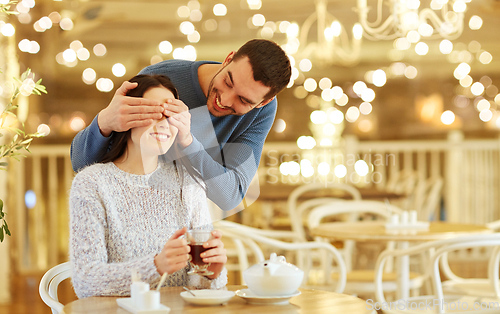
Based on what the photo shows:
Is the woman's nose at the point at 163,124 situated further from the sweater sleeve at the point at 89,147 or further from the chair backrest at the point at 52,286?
the chair backrest at the point at 52,286

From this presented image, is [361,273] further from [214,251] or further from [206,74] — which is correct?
[214,251]

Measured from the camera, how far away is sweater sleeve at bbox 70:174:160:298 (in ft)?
3.81

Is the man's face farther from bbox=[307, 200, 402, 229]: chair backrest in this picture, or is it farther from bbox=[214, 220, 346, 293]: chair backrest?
bbox=[307, 200, 402, 229]: chair backrest

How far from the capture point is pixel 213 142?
1.50m

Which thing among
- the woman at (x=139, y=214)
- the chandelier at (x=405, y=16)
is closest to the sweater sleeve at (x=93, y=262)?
the woman at (x=139, y=214)

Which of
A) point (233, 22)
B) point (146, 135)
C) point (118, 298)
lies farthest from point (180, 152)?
point (233, 22)

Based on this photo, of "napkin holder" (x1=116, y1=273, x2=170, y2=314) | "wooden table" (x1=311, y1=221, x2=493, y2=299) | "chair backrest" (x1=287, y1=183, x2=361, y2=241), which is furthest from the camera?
"chair backrest" (x1=287, y1=183, x2=361, y2=241)

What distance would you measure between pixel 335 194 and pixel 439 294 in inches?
78.5

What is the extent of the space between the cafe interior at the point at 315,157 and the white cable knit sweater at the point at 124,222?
62mm

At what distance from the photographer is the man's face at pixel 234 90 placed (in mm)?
1396

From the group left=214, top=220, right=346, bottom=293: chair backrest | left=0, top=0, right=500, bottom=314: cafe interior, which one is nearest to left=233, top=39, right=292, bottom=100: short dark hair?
left=0, top=0, right=500, bottom=314: cafe interior

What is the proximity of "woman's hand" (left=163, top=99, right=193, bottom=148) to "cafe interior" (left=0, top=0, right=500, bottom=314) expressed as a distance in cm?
31

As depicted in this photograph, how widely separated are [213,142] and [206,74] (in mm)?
198

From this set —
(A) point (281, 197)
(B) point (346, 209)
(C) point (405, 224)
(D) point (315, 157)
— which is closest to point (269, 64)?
(C) point (405, 224)
